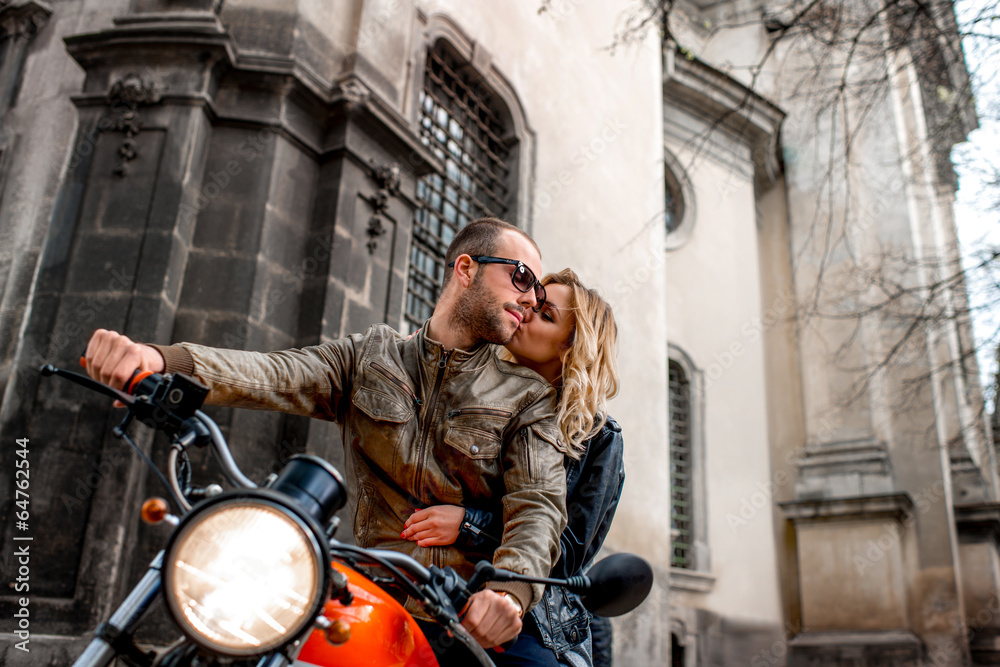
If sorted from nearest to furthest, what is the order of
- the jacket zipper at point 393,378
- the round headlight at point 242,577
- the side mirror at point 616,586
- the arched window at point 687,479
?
the round headlight at point 242,577 < the side mirror at point 616,586 < the jacket zipper at point 393,378 < the arched window at point 687,479

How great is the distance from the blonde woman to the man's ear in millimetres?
395

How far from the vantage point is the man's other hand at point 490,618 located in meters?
1.42

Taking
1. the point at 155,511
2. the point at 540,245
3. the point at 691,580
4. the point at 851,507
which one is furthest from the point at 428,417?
the point at 851,507

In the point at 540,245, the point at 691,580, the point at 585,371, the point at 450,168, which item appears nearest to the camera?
the point at 585,371

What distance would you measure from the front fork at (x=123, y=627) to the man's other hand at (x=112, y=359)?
407mm

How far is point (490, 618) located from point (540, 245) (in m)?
7.83

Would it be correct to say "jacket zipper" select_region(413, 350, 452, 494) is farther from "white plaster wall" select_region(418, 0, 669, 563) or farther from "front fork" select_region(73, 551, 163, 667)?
"white plaster wall" select_region(418, 0, 669, 563)

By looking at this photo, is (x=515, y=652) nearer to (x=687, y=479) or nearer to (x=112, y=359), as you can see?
(x=112, y=359)

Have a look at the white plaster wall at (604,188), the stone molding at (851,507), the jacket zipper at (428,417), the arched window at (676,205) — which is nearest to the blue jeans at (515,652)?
the jacket zipper at (428,417)

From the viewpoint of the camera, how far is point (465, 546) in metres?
2.02

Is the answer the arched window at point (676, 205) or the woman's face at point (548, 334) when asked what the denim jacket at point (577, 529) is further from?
the arched window at point (676, 205)

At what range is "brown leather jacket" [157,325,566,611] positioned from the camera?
75.4 inches

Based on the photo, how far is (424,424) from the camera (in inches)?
84.5

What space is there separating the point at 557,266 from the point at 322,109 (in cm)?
385
